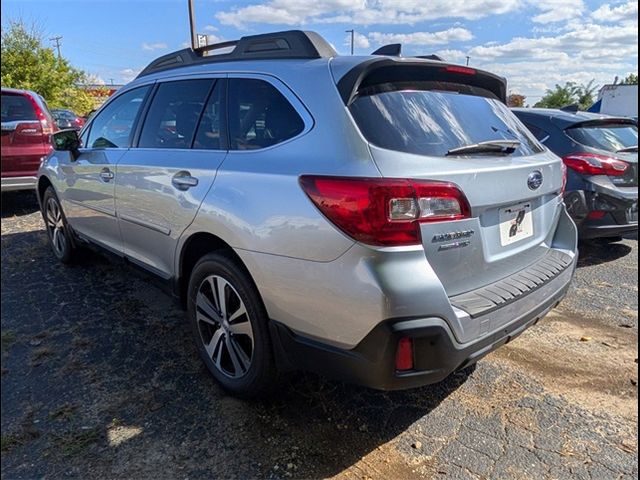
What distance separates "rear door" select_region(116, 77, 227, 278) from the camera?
2.66 metres

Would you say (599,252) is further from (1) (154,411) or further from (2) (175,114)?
(1) (154,411)

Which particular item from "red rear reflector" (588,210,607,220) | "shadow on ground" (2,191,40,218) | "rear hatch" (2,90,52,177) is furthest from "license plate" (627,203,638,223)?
"shadow on ground" (2,191,40,218)

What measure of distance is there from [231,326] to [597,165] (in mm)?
4150

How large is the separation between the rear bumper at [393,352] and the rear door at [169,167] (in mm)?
940

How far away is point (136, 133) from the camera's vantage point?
134 inches

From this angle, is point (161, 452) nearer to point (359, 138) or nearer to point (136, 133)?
point (359, 138)

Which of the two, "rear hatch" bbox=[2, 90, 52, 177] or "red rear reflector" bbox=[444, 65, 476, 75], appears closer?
"red rear reflector" bbox=[444, 65, 476, 75]

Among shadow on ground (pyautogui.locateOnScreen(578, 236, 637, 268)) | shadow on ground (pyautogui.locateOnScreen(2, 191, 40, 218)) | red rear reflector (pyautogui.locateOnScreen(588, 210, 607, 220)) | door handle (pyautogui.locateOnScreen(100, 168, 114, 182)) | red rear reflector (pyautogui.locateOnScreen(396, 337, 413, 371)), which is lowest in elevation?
shadow on ground (pyautogui.locateOnScreen(578, 236, 637, 268))

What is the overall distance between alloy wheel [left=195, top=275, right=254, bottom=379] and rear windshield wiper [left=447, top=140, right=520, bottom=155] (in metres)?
1.30

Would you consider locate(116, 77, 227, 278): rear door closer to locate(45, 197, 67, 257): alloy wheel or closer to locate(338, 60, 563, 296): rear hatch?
locate(338, 60, 563, 296): rear hatch

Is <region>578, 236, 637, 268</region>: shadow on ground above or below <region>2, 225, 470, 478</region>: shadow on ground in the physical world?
below

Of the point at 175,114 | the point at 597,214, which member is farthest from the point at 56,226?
the point at 597,214

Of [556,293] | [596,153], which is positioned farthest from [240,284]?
[596,153]

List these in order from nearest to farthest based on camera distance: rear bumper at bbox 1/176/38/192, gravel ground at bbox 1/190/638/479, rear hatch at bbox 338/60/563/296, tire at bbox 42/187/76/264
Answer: rear hatch at bbox 338/60/563/296
gravel ground at bbox 1/190/638/479
tire at bbox 42/187/76/264
rear bumper at bbox 1/176/38/192
